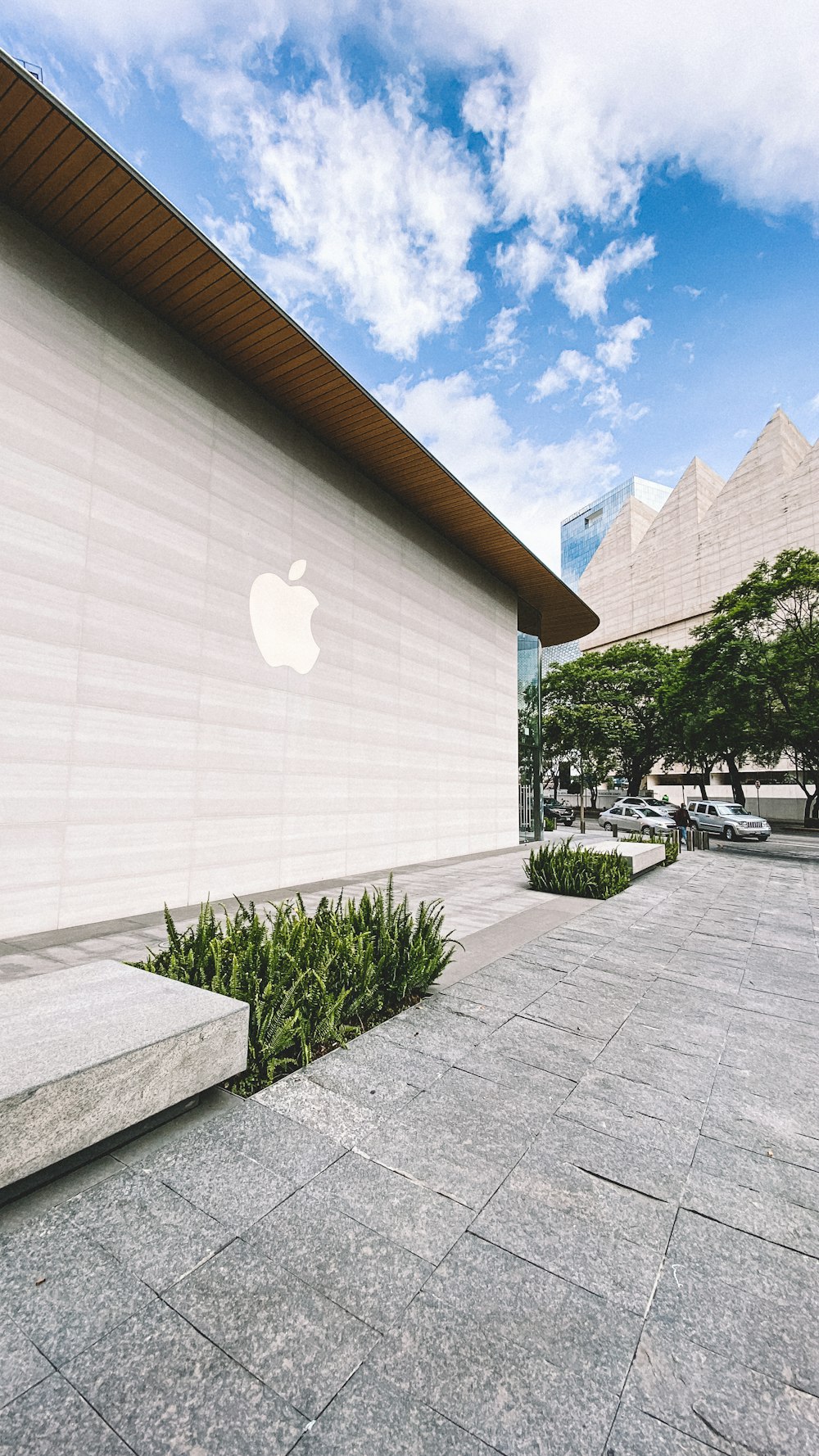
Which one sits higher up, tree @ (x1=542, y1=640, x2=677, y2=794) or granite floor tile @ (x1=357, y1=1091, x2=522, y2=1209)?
tree @ (x1=542, y1=640, x2=677, y2=794)

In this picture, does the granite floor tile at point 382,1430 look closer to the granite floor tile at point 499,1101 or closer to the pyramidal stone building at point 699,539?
the granite floor tile at point 499,1101

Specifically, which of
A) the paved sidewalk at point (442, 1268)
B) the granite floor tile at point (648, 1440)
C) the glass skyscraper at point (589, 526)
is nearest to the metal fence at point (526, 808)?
→ the paved sidewalk at point (442, 1268)

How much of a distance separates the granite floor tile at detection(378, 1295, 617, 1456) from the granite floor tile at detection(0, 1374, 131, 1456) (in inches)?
29.5

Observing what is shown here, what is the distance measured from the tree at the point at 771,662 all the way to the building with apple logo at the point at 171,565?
13311 mm

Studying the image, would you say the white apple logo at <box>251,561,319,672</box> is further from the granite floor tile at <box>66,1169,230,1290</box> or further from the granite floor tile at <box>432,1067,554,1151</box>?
the granite floor tile at <box>66,1169,230,1290</box>

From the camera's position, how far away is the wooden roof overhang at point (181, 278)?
6.02 meters

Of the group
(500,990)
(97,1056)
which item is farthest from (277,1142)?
(500,990)

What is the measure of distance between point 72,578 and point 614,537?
8469 cm

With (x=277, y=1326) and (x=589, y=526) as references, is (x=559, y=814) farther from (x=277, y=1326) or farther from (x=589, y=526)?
(x=589, y=526)

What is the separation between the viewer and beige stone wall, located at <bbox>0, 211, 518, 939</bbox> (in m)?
6.79

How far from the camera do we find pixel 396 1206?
98.4 inches

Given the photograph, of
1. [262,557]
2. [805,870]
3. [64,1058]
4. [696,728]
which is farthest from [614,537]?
[64,1058]

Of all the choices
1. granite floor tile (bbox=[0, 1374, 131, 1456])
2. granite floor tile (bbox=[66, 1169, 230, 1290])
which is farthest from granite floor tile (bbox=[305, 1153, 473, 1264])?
granite floor tile (bbox=[0, 1374, 131, 1456])

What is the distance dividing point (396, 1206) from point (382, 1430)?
3.05 feet
